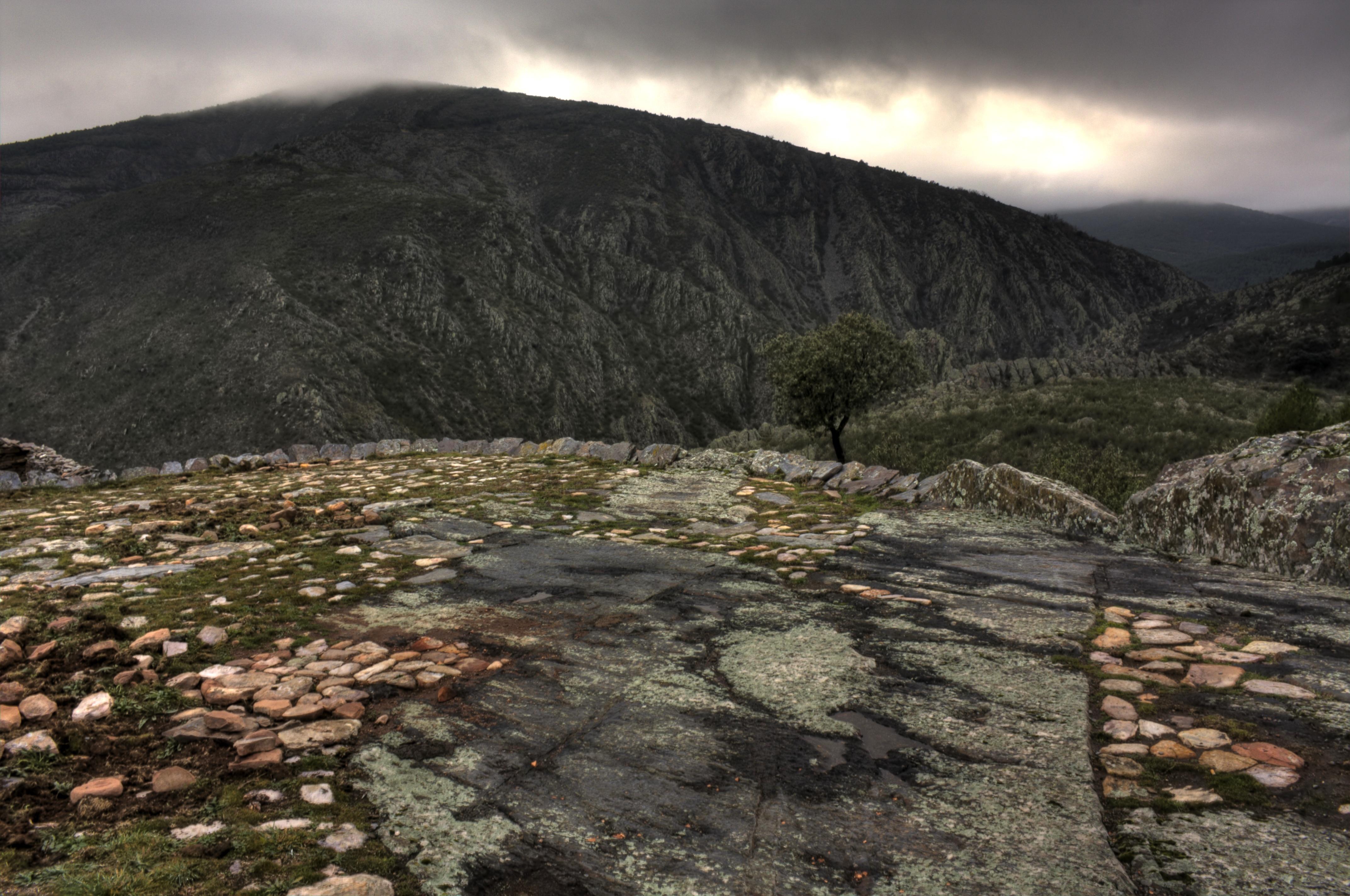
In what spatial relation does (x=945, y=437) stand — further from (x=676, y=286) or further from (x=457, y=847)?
(x=676, y=286)

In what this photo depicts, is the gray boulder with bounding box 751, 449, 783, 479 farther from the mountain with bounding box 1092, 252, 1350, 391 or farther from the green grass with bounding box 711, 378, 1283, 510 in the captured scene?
the mountain with bounding box 1092, 252, 1350, 391

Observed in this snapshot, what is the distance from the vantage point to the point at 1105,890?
2307 mm

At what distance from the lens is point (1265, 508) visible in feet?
19.4

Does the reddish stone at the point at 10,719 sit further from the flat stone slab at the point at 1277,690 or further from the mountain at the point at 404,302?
the mountain at the point at 404,302

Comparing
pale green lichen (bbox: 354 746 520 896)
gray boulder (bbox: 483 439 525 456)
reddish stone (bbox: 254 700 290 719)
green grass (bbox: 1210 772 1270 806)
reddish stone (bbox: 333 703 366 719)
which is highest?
green grass (bbox: 1210 772 1270 806)

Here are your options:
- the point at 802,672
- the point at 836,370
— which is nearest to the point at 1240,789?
the point at 802,672

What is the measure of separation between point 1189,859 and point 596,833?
2.16m

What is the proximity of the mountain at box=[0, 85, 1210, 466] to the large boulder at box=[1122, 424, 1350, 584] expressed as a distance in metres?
67.1

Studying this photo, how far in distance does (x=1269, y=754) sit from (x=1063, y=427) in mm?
37269

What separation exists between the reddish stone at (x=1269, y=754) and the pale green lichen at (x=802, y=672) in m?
1.68

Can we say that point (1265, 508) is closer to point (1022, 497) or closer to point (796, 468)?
point (1022, 497)

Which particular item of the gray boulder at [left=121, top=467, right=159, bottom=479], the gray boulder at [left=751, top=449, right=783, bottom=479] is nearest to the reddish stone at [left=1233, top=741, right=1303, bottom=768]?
the gray boulder at [left=751, top=449, right=783, bottom=479]

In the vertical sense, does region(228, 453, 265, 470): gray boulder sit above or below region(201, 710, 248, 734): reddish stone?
below

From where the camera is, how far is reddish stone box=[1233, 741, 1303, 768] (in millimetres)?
2945
